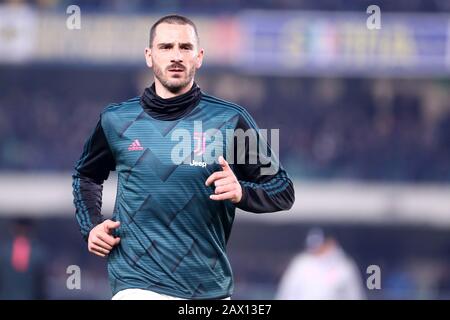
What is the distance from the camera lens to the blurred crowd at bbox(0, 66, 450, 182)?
21.0 m

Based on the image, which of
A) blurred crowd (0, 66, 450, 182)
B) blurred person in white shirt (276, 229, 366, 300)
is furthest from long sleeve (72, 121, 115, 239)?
blurred crowd (0, 66, 450, 182)

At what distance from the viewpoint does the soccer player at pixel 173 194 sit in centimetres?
496

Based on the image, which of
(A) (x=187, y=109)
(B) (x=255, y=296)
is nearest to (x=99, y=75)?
(B) (x=255, y=296)

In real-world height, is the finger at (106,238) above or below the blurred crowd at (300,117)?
below

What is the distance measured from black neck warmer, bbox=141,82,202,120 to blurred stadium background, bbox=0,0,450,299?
50.8ft

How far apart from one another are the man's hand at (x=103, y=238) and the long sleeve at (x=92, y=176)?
0.49ft

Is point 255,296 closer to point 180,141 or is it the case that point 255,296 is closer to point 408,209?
point 408,209

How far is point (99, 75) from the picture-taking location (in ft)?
74.4

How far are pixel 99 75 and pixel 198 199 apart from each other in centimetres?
1796

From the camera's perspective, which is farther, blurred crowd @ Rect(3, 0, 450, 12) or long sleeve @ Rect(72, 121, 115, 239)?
blurred crowd @ Rect(3, 0, 450, 12)

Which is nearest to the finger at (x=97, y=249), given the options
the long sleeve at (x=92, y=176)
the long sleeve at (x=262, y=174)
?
the long sleeve at (x=92, y=176)

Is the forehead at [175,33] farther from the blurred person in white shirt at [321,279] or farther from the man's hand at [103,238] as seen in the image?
the blurred person in white shirt at [321,279]

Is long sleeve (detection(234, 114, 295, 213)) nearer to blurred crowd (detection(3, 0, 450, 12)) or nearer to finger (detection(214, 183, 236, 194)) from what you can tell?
finger (detection(214, 183, 236, 194))

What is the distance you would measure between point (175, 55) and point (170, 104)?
233 mm
